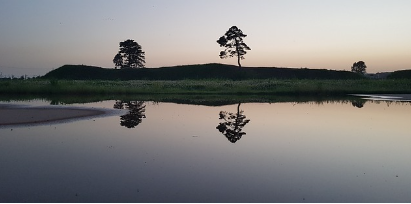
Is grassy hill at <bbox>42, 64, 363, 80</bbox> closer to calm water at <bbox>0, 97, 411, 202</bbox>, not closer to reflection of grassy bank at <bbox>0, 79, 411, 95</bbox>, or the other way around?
reflection of grassy bank at <bbox>0, 79, 411, 95</bbox>

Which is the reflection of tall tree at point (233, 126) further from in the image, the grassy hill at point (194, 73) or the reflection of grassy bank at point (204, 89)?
the grassy hill at point (194, 73)

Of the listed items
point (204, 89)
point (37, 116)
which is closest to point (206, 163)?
point (37, 116)

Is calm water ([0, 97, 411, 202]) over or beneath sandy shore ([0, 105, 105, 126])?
beneath

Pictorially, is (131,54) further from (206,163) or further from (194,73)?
(206,163)

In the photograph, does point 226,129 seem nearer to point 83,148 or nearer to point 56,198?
point 83,148

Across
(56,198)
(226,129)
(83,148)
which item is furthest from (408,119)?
(56,198)

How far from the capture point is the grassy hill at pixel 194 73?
85.4 meters

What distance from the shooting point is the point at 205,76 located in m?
86.0

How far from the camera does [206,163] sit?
10.2 meters

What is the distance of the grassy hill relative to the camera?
3361 inches

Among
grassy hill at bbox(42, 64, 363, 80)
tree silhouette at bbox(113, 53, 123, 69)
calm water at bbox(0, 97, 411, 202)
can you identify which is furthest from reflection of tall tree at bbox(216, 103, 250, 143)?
tree silhouette at bbox(113, 53, 123, 69)

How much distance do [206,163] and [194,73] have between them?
260 feet

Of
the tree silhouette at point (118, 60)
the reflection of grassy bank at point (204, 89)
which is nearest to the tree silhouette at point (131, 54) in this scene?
the tree silhouette at point (118, 60)

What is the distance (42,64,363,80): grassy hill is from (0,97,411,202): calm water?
66.9m
